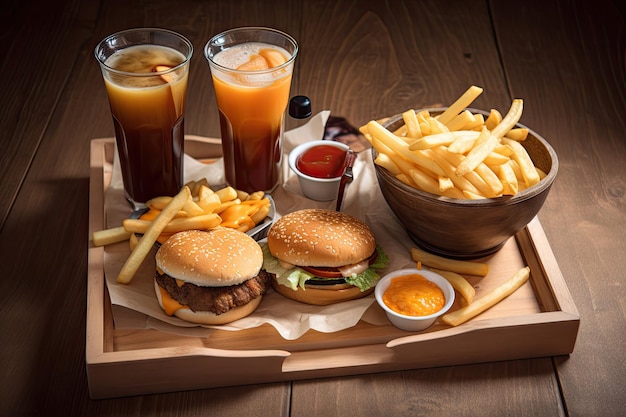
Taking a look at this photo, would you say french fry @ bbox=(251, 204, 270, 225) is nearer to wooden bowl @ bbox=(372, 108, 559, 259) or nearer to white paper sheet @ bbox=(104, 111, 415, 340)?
white paper sheet @ bbox=(104, 111, 415, 340)

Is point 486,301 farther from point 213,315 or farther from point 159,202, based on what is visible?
point 159,202

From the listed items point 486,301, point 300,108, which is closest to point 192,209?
point 300,108

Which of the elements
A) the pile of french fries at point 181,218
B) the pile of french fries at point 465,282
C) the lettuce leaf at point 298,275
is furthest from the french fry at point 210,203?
the pile of french fries at point 465,282

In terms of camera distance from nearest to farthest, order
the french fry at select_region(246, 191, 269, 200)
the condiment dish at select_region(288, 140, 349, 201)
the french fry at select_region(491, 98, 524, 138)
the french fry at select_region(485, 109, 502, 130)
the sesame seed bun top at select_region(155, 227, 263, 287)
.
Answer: the sesame seed bun top at select_region(155, 227, 263, 287), the french fry at select_region(491, 98, 524, 138), the french fry at select_region(485, 109, 502, 130), the french fry at select_region(246, 191, 269, 200), the condiment dish at select_region(288, 140, 349, 201)

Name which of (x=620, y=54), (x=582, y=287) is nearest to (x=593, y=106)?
(x=620, y=54)

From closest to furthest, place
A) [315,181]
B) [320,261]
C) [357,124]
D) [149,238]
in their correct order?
[320,261] < [149,238] < [315,181] < [357,124]

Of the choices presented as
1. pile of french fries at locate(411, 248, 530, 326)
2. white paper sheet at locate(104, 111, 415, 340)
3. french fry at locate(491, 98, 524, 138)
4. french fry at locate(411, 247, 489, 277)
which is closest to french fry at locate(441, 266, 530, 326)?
pile of french fries at locate(411, 248, 530, 326)

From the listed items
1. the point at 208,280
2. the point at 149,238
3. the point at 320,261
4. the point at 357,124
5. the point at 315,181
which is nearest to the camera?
the point at 208,280
